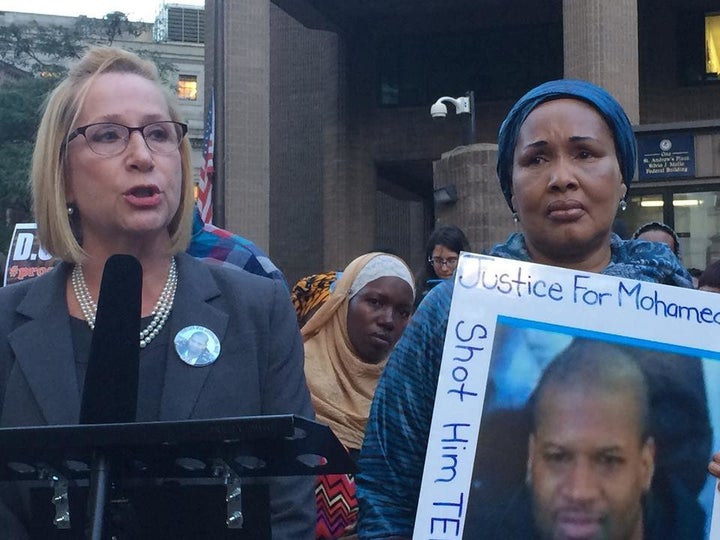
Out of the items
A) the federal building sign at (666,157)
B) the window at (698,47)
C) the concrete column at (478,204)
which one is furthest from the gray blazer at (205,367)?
the window at (698,47)

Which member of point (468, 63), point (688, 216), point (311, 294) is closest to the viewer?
point (311, 294)

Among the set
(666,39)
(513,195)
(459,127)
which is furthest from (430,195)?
(513,195)

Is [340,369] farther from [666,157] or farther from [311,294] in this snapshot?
[666,157]

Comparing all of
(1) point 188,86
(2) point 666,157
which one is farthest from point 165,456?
(1) point 188,86

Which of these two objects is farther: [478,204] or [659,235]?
[478,204]

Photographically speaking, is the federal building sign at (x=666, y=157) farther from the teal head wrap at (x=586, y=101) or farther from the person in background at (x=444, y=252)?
the teal head wrap at (x=586, y=101)

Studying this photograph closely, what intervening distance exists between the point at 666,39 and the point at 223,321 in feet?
76.1

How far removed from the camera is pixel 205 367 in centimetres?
206

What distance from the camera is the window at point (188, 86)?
5900cm

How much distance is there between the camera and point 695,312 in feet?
6.53

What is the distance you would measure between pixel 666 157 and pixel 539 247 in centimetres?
1130

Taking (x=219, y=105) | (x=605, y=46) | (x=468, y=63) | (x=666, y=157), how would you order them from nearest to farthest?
(x=666, y=157), (x=219, y=105), (x=605, y=46), (x=468, y=63)

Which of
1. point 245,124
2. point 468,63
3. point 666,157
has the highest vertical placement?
point 468,63

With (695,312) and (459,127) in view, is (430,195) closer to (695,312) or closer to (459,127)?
(459,127)
